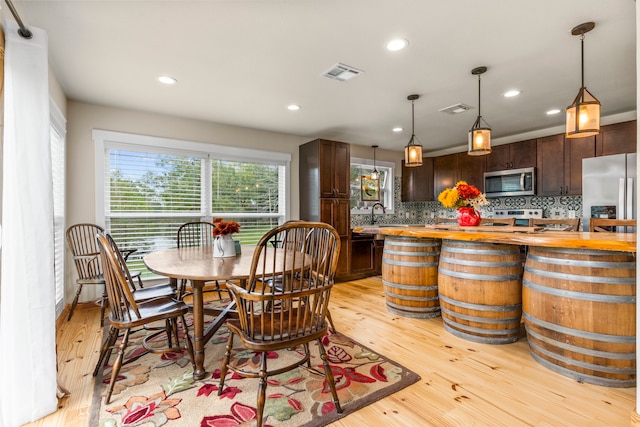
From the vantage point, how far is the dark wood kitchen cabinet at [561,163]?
4082mm

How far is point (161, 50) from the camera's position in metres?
2.37

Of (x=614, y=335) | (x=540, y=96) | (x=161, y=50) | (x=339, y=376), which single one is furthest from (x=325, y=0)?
(x=540, y=96)

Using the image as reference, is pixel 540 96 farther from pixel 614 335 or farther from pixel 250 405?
pixel 250 405

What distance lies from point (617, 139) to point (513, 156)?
47.3 inches

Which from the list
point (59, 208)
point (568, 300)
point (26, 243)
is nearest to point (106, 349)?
point (26, 243)

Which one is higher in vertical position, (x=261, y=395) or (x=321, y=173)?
(x=321, y=173)

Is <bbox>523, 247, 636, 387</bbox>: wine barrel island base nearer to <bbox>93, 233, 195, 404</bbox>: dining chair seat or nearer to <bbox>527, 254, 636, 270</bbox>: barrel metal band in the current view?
<bbox>527, 254, 636, 270</bbox>: barrel metal band

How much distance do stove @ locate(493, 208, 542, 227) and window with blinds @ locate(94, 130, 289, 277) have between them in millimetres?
3581

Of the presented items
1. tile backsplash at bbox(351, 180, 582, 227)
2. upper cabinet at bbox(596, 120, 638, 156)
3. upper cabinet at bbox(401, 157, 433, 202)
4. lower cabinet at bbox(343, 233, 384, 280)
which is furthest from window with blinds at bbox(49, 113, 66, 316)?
upper cabinet at bbox(596, 120, 638, 156)

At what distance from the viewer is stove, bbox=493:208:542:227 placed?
4812 mm

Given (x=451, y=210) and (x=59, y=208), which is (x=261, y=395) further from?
(x=451, y=210)

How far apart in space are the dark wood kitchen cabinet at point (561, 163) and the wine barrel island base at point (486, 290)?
8.79 ft

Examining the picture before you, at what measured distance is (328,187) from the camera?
467 cm

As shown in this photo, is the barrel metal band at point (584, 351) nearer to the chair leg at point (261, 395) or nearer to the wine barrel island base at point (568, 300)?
the wine barrel island base at point (568, 300)
